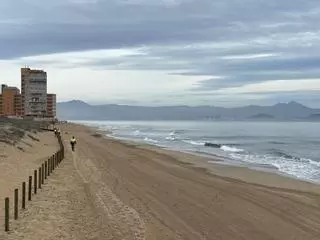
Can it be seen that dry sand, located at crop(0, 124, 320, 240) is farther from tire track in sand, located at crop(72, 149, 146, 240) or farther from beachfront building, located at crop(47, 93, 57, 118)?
beachfront building, located at crop(47, 93, 57, 118)

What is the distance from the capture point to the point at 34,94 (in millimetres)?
160375

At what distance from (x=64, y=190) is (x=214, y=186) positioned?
6530 mm

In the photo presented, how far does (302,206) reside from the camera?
16.7 m

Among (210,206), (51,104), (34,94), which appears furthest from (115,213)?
(51,104)

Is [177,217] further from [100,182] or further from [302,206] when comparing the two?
[100,182]

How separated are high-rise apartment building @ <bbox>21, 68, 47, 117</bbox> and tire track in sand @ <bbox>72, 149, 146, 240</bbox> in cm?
14148

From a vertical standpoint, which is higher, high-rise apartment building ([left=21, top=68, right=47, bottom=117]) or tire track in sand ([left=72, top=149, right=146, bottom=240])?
high-rise apartment building ([left=21, top=68, right=47, bottom=117])

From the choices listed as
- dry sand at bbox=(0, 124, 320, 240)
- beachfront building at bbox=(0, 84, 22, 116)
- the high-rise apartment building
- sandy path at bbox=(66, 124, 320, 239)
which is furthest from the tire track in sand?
beachfront building at bbox=(0, 84, 22, 116)

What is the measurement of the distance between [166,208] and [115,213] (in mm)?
1935

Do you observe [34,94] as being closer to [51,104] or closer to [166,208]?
[51,104]

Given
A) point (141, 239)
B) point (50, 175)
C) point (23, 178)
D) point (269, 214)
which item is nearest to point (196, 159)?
point (50, 175)

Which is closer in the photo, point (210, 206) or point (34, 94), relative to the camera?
point (210, 206)

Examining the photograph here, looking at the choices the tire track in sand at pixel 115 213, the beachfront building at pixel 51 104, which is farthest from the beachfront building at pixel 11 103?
the tire track in sand at pixel 115 213

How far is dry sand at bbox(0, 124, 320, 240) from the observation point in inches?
471
